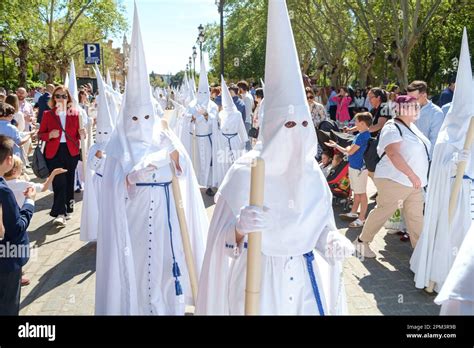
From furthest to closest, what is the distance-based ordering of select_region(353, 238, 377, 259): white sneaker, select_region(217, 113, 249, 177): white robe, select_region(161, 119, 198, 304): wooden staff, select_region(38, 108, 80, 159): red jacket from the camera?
select_region(217, 113, 249, 177): white robe → select_region(38, 108, 80, 159): red jacket → select_region(353, 238, 377, 259): white sneaker → select_region(161, 119, 198, 304): wooden staff

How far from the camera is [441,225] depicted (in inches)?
208

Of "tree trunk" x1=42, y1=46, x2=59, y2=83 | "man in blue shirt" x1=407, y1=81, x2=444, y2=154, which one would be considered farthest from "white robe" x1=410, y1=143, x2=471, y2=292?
"tree trunk" x1=42, y1=46, x2=59, y2=83

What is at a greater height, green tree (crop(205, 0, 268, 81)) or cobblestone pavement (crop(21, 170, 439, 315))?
green tree (crop(205, 0, 268, 81))

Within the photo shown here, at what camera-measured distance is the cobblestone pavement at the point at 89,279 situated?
16.7ft

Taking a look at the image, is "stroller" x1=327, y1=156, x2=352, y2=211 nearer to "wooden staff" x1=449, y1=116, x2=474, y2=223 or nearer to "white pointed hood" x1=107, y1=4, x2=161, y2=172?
"wooden staff" x1=449, y1=116, x2=474, y2=223

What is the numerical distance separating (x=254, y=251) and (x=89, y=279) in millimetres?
4016

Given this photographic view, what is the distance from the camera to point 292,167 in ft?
9.48

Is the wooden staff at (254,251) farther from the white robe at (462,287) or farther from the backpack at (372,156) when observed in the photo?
the backpack at (372,156)

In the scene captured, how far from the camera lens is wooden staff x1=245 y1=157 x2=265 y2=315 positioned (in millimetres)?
2385

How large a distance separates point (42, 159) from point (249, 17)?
33540mm

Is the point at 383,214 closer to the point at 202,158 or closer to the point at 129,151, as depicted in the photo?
the point at 129,151

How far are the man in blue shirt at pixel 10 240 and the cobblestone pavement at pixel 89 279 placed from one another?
4.74 ft

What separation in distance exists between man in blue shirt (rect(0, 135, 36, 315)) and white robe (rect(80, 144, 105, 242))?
124 inches
